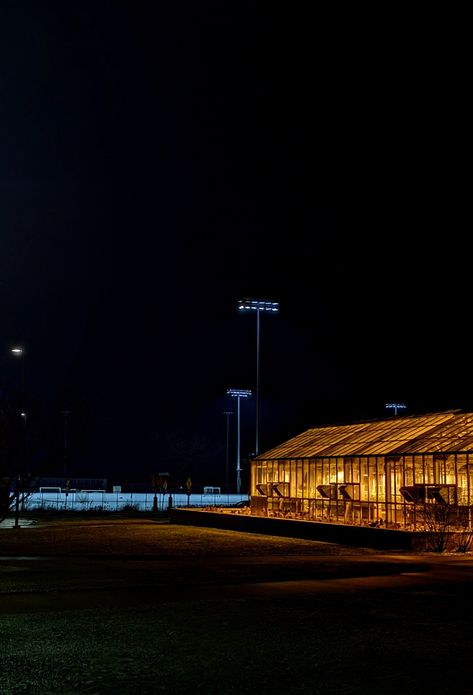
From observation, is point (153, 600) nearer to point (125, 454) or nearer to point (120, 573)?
point (120, 573)

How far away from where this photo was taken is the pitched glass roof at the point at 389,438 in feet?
106

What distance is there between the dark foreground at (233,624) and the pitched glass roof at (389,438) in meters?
8.56

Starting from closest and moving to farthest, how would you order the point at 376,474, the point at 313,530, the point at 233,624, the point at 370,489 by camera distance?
the point at 233,624, the point at 313,530, the point at 376,474, the point at 370,489

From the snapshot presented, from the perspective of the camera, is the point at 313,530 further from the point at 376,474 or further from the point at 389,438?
the point at 389,438

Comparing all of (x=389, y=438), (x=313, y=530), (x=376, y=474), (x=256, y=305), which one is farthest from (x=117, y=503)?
(x=313, y=530)

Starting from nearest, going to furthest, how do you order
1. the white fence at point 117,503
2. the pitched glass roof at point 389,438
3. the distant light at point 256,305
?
the pitched glass roof at point 389,438
the distant light at point 256,305
the white fence at point 117,503

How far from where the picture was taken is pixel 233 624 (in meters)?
12.4

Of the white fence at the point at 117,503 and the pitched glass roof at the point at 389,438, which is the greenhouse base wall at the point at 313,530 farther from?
Answer: the white fence at the point at 117,503

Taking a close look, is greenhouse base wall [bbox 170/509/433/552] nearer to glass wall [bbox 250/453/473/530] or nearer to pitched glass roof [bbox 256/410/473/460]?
glass wall [bbox 250/453/473/530]

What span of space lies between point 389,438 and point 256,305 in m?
18.5

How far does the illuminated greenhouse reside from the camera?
99.6 ft

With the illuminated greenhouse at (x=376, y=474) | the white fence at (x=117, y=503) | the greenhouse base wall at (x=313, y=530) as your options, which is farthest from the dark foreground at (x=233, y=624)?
the white fence at (x=117, y=503)

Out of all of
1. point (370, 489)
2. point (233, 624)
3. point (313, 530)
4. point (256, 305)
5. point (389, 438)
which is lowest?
point (233, 624)

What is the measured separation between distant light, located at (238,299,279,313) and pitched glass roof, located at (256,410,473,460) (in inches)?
394
